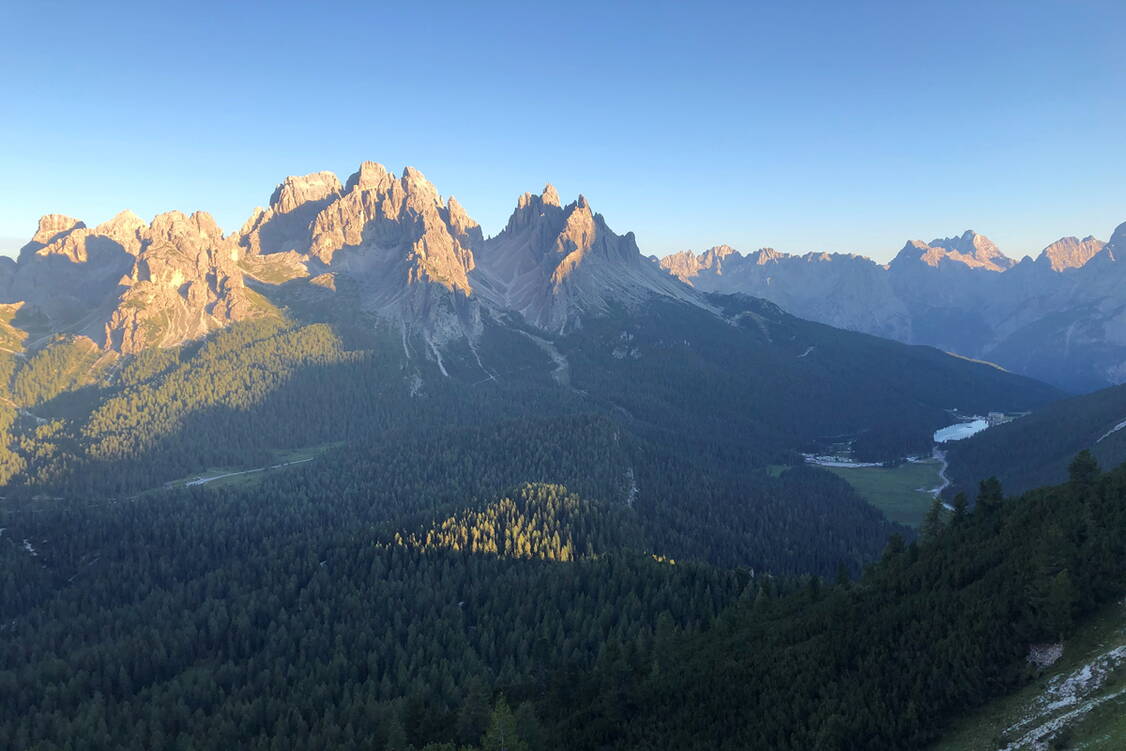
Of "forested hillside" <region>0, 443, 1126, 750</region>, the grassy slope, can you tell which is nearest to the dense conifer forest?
"forested hillside" <region>0, 443, 1126, 750</region>

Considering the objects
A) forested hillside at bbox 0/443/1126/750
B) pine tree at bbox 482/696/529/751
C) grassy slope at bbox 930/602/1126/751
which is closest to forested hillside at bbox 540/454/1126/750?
forested hillside at bbox 0/443/1126/750

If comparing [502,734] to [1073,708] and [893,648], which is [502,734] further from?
[1073,708]

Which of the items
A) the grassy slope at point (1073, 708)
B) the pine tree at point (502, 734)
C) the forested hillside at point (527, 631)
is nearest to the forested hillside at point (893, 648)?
the forested hillside at point (527, 631)

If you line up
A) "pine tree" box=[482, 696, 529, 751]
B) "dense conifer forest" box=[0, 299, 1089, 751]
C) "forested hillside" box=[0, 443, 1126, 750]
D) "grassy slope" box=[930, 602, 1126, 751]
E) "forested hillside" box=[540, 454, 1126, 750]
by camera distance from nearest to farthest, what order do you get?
"grassy slope" box=[930, 602, 1126, 751] → "forested hillside" box=[540, 454, 1126, 750] → "forested hillside" box=[0, 443, 1126, 750] → "pine tree" box=[482, 696, 529, 751] → "dense conifer forest" box=[0, 299, 1089, 751]

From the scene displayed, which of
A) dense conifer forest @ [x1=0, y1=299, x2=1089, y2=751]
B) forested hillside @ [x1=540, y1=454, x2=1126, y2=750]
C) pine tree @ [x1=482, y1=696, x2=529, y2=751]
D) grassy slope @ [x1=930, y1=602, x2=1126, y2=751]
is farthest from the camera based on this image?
dense conifer forest @ [x1=0, y1=299, x2=1089, y2=751]

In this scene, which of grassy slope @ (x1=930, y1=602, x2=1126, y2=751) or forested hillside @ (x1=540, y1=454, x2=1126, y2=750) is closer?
grassy slope @ (x1=930, y1=602, x2=1126, y2=751)

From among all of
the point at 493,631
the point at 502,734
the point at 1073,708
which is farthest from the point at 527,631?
the point at 1073,708

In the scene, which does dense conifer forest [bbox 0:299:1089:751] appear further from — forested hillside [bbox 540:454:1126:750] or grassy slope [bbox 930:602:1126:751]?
grassy slope [bbox 930:602:1126:751]

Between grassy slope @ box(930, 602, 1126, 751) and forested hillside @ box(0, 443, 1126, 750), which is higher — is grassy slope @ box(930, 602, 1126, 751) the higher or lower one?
the higher one

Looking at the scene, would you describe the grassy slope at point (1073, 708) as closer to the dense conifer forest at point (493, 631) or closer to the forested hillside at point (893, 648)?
the forested hillside at point (893, 648)
